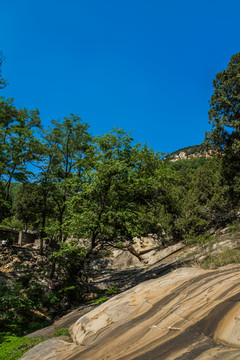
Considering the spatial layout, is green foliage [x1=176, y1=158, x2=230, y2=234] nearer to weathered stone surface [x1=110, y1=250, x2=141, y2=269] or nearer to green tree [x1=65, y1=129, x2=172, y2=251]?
weathered stone surface [x1=110, y1=250, x2=141, y2=269]

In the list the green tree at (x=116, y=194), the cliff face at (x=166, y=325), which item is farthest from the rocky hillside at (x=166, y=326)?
the green tree at (x=116, y=194)

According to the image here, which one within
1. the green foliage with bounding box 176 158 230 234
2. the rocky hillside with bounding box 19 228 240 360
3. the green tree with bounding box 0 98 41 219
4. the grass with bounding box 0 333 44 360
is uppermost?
the green tree with bounding box 0 98 41 219

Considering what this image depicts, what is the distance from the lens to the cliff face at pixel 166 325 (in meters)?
3.87

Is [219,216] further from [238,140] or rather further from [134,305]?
[134,305]

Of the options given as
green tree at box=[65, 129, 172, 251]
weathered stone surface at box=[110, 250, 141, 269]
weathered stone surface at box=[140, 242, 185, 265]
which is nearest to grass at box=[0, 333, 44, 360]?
green tree at box=[65, 129, 172, 251]

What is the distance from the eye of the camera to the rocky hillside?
3.87 metres

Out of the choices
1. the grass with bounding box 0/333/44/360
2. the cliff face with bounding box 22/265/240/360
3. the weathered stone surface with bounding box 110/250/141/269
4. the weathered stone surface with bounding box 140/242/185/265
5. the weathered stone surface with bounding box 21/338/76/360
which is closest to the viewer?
the cliff face with bounding box 22/265/240/360

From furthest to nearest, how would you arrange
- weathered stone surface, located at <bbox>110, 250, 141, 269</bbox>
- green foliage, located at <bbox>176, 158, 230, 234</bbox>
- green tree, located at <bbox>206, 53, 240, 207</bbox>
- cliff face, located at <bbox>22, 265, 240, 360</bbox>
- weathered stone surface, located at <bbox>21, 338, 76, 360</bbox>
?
weathered stone surface, located at <bbox>110, 250, 141, 269</bbox>
green foliage, located at <bbox>176, 158, 230, 234</bbox>
green tree, located at <bbox>206, 53, 240, 207</bbox>
weathered stone surface, located at <bbox>21, 338, 76, 360</bbox>
cliff face, located at <bbox>22, 265, 240, 360</bbox>

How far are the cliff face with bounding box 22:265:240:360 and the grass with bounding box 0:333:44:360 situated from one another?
2.80ft

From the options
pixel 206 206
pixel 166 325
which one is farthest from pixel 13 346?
pixel 206 206

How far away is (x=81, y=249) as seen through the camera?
12.2m

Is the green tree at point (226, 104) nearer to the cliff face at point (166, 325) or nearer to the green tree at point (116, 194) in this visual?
the green tree at point (116, 194)

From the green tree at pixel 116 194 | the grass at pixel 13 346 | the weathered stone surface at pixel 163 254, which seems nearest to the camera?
the grass at pixel 13 346

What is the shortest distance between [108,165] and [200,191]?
1976 centimetres
